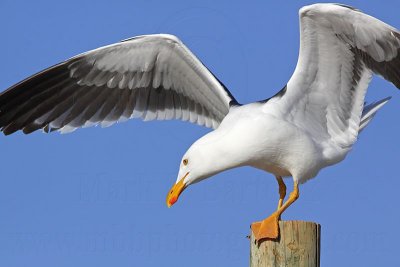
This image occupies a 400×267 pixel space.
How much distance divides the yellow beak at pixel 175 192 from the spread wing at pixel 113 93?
1578 mm

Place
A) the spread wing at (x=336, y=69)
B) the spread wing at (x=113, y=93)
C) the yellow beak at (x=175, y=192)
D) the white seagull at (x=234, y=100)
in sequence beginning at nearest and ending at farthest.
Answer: the yellow beak at (x=175, y=192)
the white seagull at (x=234, y=100)
the spread wing at (x=336, y=69)
the spread wing at (x=113, y=93)

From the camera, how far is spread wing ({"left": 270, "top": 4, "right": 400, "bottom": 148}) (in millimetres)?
6734

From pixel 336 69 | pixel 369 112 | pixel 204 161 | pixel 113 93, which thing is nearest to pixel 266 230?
pixel 204 161

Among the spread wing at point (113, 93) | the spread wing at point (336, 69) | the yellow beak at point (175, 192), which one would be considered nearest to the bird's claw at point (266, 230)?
the yellow beak at point (175, 192)

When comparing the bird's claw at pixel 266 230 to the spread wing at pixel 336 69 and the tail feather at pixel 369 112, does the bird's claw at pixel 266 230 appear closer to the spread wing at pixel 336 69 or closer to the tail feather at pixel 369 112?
the spread wing at pixel 336 69

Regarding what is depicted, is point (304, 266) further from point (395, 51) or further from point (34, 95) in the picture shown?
point (34, 95)

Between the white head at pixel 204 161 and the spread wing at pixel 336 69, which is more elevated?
the spread wing at pixel 336 69

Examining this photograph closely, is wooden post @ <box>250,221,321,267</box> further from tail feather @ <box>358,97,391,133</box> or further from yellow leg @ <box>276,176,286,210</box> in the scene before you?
tail feather @ <box>358,97,391,133</box>

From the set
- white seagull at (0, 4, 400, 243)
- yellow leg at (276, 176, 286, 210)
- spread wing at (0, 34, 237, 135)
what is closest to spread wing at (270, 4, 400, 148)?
white seagull at (0, 4, 400, 243)

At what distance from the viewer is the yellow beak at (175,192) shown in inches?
250

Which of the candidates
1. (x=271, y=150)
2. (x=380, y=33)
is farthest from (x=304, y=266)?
(x=380, y=33)

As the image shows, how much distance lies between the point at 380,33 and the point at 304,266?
2.72m

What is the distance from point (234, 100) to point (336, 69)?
1.07 meters

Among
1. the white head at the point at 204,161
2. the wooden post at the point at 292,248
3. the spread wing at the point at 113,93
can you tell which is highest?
the spread wing at the point at 113,93
